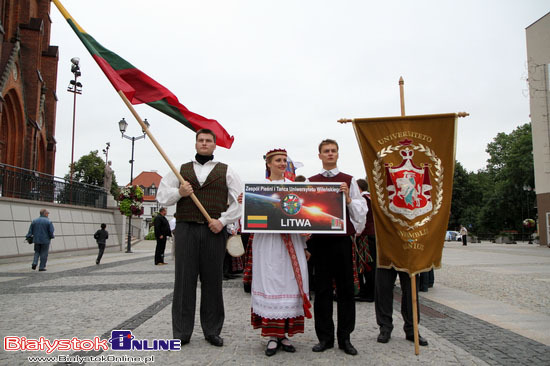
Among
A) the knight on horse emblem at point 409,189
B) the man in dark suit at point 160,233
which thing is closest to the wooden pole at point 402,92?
the knight on horse emblem at point 409,189

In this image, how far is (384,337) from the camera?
4414 millimetres

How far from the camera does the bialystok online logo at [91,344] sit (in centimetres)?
415

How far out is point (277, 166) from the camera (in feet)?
14.9

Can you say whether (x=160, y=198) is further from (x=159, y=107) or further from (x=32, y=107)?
(x=32, y=107)

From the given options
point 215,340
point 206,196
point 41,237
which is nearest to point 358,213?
point 206,196

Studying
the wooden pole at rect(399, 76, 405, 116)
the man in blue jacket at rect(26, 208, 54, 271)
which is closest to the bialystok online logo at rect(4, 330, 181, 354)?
the wooden pole at rect(399, 76, 405, 116)

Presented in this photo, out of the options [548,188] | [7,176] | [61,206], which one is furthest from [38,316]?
[548,188]

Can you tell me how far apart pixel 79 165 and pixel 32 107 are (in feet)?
130

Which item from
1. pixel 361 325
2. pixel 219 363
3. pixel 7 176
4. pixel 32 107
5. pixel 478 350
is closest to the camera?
pixel 219 363

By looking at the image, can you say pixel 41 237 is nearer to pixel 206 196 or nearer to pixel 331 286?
pixel 206 196

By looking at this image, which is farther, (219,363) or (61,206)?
(61,206)

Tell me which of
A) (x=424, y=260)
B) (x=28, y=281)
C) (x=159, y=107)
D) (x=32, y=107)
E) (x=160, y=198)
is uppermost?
(x=32, y=107)

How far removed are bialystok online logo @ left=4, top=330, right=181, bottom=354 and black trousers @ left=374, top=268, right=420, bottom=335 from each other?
2.24 meters

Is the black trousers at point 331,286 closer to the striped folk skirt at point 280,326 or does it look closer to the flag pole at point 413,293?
the striped folk skirt at point 280,326
